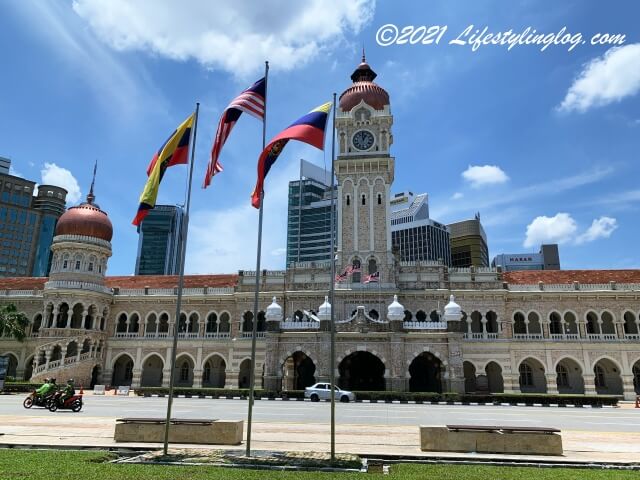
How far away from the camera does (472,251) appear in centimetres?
13538

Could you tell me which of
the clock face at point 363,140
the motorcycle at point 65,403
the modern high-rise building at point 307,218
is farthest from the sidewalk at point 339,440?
the modern high-rise building at point 307,218

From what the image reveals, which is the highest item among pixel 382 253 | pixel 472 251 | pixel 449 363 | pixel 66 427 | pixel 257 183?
pixel 472 251

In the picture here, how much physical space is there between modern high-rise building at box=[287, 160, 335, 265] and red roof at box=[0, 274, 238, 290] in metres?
60.4

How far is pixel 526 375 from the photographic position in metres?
41.0

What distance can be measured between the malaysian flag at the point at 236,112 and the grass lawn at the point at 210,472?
7.72 meters

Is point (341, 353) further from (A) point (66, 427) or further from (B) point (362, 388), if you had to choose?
(A) point (66, 427)

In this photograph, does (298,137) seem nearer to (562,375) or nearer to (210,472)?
(210,472)

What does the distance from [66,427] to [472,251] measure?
5172 inches

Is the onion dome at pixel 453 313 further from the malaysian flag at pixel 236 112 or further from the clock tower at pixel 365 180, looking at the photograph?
the malaysian flag at pixel 236 112

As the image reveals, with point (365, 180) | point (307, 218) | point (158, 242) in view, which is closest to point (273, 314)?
point (365, 180)

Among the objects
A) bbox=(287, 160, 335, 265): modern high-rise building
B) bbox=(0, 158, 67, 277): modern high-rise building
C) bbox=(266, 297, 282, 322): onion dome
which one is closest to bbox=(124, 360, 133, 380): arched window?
→ bbox=(266, 297, 282, 322): onion dome

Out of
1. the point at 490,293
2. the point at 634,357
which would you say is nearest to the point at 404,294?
the point at 490,293

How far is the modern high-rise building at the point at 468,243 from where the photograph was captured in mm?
135250

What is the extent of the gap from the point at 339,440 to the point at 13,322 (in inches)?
1588
